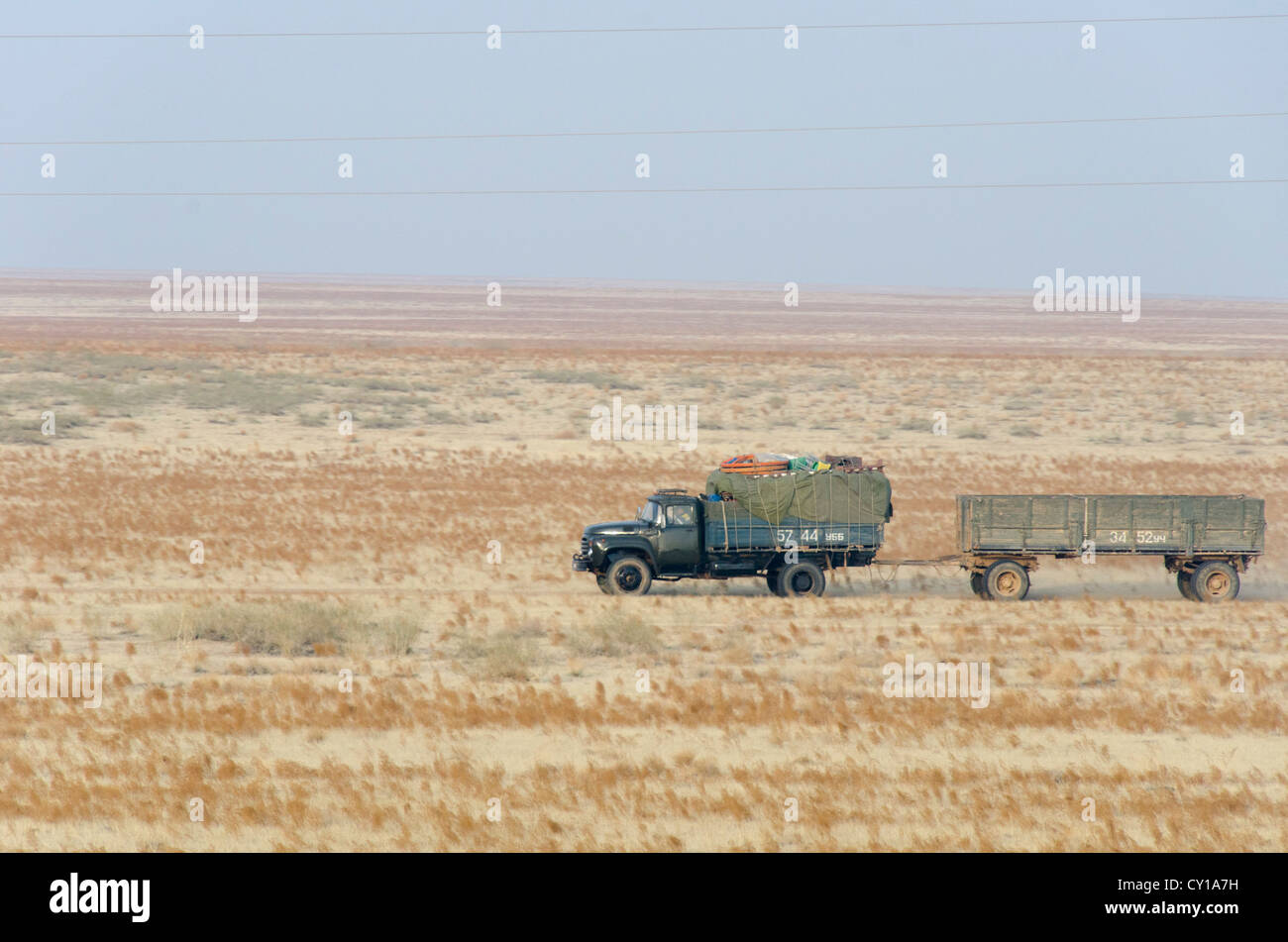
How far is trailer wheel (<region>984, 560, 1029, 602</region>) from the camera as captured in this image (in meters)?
25.0

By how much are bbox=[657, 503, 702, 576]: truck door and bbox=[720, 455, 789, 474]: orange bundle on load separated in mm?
1425

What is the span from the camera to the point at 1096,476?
45.3m

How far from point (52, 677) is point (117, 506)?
19.3 metres

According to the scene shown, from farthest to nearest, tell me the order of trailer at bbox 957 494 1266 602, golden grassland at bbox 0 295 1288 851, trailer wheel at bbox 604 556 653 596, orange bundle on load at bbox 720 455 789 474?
orange bundle on load at bbox 720 455 789 474
trailer wheel at bbox 604 556 653 596
trailer at bbox 957 494 1266 602
golden grassland at bbox 0 295 1288 851

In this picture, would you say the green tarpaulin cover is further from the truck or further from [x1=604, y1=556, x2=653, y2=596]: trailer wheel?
[x1=604, y1=556, x2=653, y2=596]: trailer wheel

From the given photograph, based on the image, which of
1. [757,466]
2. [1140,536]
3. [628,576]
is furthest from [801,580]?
[1140,536]

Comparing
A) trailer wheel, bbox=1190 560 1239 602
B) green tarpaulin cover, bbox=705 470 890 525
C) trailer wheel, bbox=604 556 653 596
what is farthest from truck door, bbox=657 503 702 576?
trailer wheel, bbox=1190 560 1239 602

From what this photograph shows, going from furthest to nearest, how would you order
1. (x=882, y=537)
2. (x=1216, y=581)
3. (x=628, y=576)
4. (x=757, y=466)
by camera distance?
1. (x=757, y=466)
2. (x=1216, y=581)
3. (x=628, y=576)
4. (x=882, y=537)

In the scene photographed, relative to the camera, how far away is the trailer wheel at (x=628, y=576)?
24703 millimetres

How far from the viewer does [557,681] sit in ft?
61.9

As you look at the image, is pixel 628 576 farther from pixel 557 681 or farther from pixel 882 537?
pixel 557 681

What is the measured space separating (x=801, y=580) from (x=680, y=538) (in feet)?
8.17

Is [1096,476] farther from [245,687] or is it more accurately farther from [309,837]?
[309,837]

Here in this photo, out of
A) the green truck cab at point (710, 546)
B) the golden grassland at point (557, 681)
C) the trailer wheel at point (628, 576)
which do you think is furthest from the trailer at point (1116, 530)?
the trailer wheel at point (628, 576)
